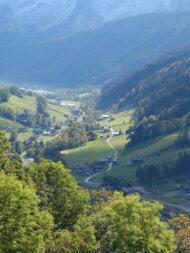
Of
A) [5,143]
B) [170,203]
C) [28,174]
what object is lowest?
[170,203]

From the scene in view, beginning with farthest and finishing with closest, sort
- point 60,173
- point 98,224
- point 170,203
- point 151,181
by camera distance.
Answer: point 151,181 < point 170,203 < point 60,173 < point 98,224

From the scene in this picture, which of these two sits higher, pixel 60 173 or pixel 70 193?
pixel 60 173

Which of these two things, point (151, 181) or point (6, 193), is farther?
point (151, 181)

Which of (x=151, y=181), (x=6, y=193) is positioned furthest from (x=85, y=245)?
(x=151, y=181)

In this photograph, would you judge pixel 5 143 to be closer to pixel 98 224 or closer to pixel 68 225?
pixel 68 225

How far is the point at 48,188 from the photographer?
63.0 m

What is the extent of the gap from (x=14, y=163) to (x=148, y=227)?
31.6 metres

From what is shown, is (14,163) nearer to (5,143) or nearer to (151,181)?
(5,143)

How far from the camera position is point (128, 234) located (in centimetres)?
4500

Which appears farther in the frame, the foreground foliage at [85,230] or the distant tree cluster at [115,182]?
the distant tree cluster at [115,182]

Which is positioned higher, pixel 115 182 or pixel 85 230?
pixel 115 182

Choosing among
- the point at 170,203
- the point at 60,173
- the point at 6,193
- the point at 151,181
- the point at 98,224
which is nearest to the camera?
the point at 6,193

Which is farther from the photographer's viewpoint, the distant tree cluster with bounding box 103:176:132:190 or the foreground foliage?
the distant tree cluster with bounding box 103:176:132:190

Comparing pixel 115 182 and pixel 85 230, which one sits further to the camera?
pixel 115 182
